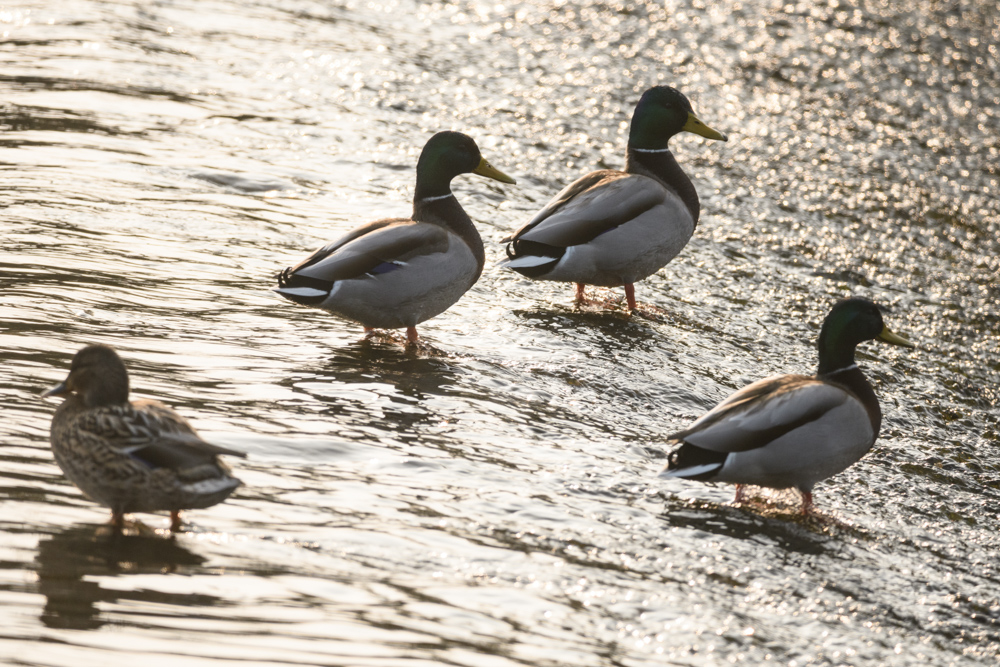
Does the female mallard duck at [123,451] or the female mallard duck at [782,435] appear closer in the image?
the female mallard duck at [123,451]

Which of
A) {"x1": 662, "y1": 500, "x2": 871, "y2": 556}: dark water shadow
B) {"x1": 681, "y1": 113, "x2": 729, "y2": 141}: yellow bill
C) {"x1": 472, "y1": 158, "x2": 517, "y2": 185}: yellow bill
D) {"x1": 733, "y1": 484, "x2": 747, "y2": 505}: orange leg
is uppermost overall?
{"x1": 681, "y1": 113, "x2": 729, "y2": 141}: yellow bill

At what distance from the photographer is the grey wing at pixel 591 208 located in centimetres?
714

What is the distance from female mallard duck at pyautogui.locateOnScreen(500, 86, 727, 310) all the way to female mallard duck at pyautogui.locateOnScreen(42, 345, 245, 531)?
3.28 m

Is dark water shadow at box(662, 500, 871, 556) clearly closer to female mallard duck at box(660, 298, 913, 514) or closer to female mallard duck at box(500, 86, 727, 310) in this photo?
female mallard duck at box(660, 298, 913, 514)

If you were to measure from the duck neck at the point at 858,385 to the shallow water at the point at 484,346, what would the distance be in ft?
1.27

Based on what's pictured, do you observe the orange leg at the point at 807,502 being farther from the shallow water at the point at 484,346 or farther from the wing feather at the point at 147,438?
the wing feather at the point at 147,438

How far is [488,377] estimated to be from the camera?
20.1 feet

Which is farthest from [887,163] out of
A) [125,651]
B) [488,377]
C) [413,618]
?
[125,651]

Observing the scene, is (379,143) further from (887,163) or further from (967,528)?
(967,528)

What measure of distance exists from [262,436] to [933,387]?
403 cm

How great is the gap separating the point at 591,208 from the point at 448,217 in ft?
3.14

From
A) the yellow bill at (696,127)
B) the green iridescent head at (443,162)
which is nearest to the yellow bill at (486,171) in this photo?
the green iridescent head at (443,162)

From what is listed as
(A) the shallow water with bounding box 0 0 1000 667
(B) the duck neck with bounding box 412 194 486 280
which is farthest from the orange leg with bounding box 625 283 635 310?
(B) the duck neck with bounding box 412 194 486 280

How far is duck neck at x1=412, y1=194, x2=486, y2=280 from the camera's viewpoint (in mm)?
6676
